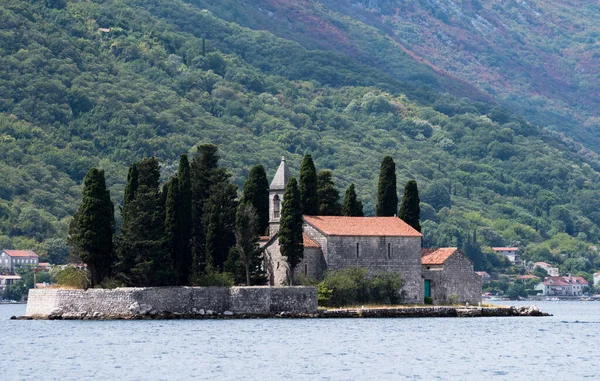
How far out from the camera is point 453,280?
94500 millimetres

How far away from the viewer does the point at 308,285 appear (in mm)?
87312

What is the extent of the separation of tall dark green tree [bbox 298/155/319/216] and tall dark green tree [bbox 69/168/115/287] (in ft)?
43.0

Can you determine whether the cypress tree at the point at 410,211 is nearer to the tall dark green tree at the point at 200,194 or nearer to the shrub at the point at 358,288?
the shrub at the point at 358,288

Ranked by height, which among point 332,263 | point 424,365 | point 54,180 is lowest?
point 424,365

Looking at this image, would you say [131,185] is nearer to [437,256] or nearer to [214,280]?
[214,280]

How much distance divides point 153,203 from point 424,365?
91.8 feet

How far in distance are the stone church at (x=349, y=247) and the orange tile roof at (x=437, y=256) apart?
51.0 inches

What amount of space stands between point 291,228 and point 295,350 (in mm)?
20675

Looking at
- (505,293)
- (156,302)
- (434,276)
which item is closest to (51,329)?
(156,302)

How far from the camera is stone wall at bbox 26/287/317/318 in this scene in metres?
82.5

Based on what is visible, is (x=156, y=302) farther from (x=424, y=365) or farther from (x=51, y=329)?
(x=424, y=365)

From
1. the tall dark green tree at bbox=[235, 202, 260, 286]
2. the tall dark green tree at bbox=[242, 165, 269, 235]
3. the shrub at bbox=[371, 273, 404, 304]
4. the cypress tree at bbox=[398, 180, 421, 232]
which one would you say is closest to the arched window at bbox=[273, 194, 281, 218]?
the tall dark green tree at bbox=[242, 165, 269, 235]

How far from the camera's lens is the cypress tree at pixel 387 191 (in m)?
96.4

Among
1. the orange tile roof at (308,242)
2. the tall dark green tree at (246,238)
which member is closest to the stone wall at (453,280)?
the orange tile roof at (308,242)
